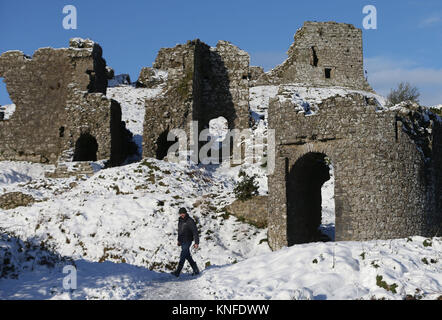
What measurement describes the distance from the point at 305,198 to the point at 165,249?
5.10 m

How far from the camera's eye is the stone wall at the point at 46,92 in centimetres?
3031

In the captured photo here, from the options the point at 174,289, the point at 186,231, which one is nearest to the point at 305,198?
the point at 186,231

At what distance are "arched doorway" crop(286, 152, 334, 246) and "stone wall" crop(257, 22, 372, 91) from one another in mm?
27375

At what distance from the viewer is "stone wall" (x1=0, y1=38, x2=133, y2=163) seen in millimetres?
30312

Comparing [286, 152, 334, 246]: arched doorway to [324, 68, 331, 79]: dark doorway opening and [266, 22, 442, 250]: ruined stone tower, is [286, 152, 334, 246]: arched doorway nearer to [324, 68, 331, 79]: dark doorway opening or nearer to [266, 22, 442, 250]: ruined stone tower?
[266, 22, 442, 250]: ruined stone tower

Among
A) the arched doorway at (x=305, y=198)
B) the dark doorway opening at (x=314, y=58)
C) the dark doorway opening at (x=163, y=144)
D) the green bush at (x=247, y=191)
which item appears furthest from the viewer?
the dark doorway opening at (x=314, y=58)

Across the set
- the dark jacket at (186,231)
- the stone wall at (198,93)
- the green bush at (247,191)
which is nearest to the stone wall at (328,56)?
the stone wall at (198,93)

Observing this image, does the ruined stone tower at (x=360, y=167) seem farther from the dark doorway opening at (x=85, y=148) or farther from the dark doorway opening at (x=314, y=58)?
the dark doorway opening at (x=314, y=58)

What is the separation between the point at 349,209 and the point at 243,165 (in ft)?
39.5

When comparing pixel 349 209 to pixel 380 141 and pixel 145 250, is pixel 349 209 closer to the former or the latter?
pixel 380 141

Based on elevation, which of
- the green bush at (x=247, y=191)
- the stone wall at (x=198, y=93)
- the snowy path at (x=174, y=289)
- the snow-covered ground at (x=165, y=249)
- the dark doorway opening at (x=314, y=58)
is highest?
the dark doorway opening at (x=314, y=58)

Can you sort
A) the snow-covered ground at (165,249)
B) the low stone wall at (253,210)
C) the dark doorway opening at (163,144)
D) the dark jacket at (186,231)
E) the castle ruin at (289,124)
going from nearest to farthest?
the snow-covered ground at (165,249) → the dark jacket at (186,231) → the castle ruin at (289,124) → the low stone wall at (253,210) → the dark doorway opening at (163,144)

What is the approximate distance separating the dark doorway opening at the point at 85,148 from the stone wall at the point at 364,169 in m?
16.4
